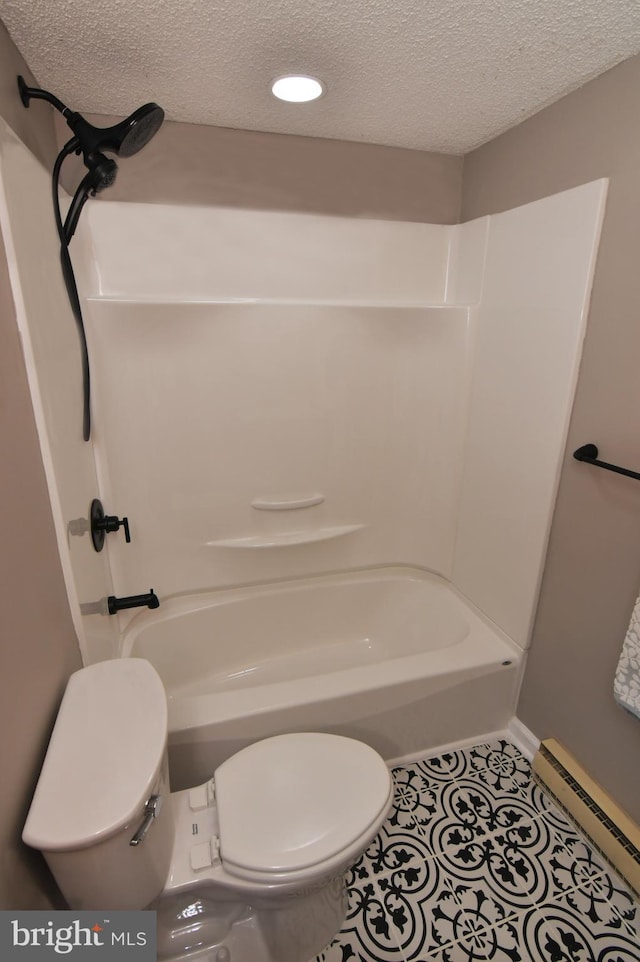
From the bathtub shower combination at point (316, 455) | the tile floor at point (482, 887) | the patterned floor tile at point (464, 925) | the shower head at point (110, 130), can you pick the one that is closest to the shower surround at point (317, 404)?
the bathtub shower combination at point (316, 455)

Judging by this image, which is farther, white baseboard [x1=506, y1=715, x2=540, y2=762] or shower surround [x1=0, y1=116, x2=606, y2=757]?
white baseboard [x1=506, y1=715, x2=540, y2=762]

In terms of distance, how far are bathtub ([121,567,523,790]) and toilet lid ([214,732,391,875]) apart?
0.22 meters

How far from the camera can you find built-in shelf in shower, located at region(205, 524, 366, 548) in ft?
6.18

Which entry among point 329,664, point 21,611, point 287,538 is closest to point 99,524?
point 21,611

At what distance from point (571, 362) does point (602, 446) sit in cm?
26

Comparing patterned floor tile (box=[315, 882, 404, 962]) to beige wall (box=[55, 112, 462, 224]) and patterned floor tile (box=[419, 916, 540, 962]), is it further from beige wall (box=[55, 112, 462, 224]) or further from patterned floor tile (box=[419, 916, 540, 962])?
beige wall (box=[55, 112, 462, 224])

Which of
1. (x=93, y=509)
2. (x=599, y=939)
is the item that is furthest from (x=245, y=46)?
(x=599, y=939)

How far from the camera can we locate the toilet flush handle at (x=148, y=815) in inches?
33.4

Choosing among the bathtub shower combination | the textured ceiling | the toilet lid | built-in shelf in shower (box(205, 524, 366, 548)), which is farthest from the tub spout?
the textured ceiling

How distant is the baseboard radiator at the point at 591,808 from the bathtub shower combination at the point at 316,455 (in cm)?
23

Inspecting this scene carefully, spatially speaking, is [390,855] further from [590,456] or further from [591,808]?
[590,456]

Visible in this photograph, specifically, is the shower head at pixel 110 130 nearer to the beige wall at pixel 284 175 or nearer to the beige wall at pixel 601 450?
the beige wall at pixel 284 175

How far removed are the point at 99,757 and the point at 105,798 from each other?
0.30 ft

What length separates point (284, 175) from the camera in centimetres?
162
